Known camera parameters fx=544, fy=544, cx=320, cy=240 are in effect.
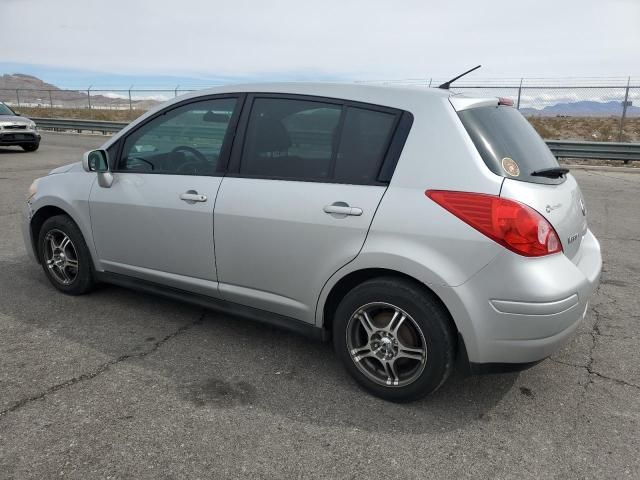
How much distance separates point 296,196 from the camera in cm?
308

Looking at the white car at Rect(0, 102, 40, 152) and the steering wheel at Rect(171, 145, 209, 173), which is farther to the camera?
the white car at Rect(0, 102, 40, 152)

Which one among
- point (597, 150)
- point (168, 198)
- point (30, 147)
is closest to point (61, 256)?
point (168, 198)

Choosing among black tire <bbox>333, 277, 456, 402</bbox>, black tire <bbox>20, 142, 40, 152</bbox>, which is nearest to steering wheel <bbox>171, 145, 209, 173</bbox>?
black tire <bbox>333, 277, 456, 402</bbox>

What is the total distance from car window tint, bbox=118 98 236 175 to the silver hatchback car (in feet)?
0.03

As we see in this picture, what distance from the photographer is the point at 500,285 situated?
256 centimetres

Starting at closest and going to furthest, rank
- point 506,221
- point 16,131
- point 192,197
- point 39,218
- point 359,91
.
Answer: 1. point 506,221
2. point 359,91
3. point 192,197
4. point 39,218
5. point 16,131

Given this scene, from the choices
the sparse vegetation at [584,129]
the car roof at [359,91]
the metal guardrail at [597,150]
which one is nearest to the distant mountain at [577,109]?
the metal guardrail at [597,150]

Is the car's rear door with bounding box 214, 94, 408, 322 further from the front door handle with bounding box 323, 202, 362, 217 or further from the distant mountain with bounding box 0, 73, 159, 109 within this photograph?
the distant mountain with bounding box 0, 73, 159, 109

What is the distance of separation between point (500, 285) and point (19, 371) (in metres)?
2.74

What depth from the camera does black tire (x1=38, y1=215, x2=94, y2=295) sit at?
424 cm

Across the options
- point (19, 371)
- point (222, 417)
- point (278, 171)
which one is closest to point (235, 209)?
point (278, 171)

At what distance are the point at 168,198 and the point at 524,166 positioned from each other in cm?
220

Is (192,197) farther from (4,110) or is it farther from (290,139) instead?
(4,110)

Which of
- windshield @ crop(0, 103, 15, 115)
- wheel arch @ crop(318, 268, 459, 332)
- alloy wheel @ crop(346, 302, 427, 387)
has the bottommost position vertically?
Result: alloy wheel @ crop(346, 302, 427, 387)
